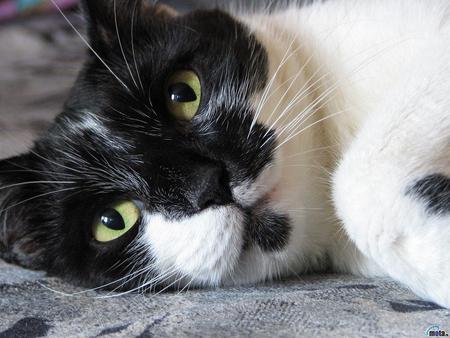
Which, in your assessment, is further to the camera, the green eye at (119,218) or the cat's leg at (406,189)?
the green eye at (119,218)

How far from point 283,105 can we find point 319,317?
1.36 feet

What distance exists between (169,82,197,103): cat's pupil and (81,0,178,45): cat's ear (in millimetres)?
246

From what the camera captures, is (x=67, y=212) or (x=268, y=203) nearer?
(x=268, y=203)

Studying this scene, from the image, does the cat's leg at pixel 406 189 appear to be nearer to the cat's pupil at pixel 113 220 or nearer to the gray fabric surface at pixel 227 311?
the gray fabric surface at pixel 227 311

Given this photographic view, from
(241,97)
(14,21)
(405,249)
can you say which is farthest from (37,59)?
(405,249)

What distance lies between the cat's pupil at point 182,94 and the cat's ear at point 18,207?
1.25 ft

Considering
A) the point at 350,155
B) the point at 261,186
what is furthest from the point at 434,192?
the point at 261,186

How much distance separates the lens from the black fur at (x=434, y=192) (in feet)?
2.64

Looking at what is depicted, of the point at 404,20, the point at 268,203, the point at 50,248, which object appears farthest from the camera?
the point at 50,248

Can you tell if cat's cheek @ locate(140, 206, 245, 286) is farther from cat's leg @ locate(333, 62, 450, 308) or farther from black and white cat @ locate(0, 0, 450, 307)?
cat's leg @ locate(333, 62, 450, 308)

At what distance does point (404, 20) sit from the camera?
109 cm

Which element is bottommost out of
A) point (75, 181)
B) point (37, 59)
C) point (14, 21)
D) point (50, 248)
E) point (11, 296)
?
point (11, 296)

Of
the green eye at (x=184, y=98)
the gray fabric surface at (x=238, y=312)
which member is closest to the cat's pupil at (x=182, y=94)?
the green eye at (x=184, y=98)

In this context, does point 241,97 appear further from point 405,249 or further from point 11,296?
point 11,296
